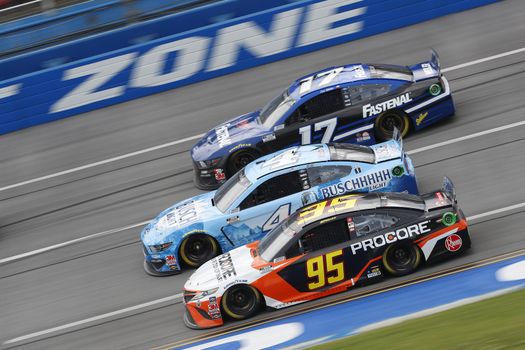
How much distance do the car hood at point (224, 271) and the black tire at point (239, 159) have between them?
11.4 feet

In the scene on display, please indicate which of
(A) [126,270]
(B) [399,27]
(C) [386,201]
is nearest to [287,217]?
(C) [386,201]

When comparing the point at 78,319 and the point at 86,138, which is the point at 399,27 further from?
the point at 78,319

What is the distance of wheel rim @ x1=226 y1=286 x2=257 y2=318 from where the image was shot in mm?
11562

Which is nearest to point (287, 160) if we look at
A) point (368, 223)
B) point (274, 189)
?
point (274, 189)

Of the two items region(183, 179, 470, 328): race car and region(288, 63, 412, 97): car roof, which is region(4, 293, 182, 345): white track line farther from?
region(288, 63, 412, 97): car roof

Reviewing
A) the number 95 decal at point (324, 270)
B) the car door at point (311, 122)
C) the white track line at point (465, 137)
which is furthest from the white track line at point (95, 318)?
the white track line at point (465, 137)

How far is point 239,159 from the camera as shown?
Result: 1557 centimetres

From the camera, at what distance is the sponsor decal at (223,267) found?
1159 cm

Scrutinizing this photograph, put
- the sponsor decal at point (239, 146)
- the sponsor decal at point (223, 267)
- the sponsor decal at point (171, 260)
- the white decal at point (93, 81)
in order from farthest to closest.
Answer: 1. the white decal at point (93, 81)
2. the sponsor decal at point (239, 146)
3. the sponsor decal at point (171, 260)
4. the sponsor decal at point (223, 267)

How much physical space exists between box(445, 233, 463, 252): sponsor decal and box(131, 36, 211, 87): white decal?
35.9 ft

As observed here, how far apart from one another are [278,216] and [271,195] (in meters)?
0.36

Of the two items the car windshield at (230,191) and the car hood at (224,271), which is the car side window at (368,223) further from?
the car windshield at (230,191)

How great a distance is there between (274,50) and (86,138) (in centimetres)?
508

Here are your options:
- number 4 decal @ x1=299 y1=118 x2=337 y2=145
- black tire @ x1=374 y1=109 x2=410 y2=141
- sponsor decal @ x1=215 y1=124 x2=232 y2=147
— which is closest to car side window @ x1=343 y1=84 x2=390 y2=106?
black tire @ x1=374 y1=109 x2=410 y2=141
